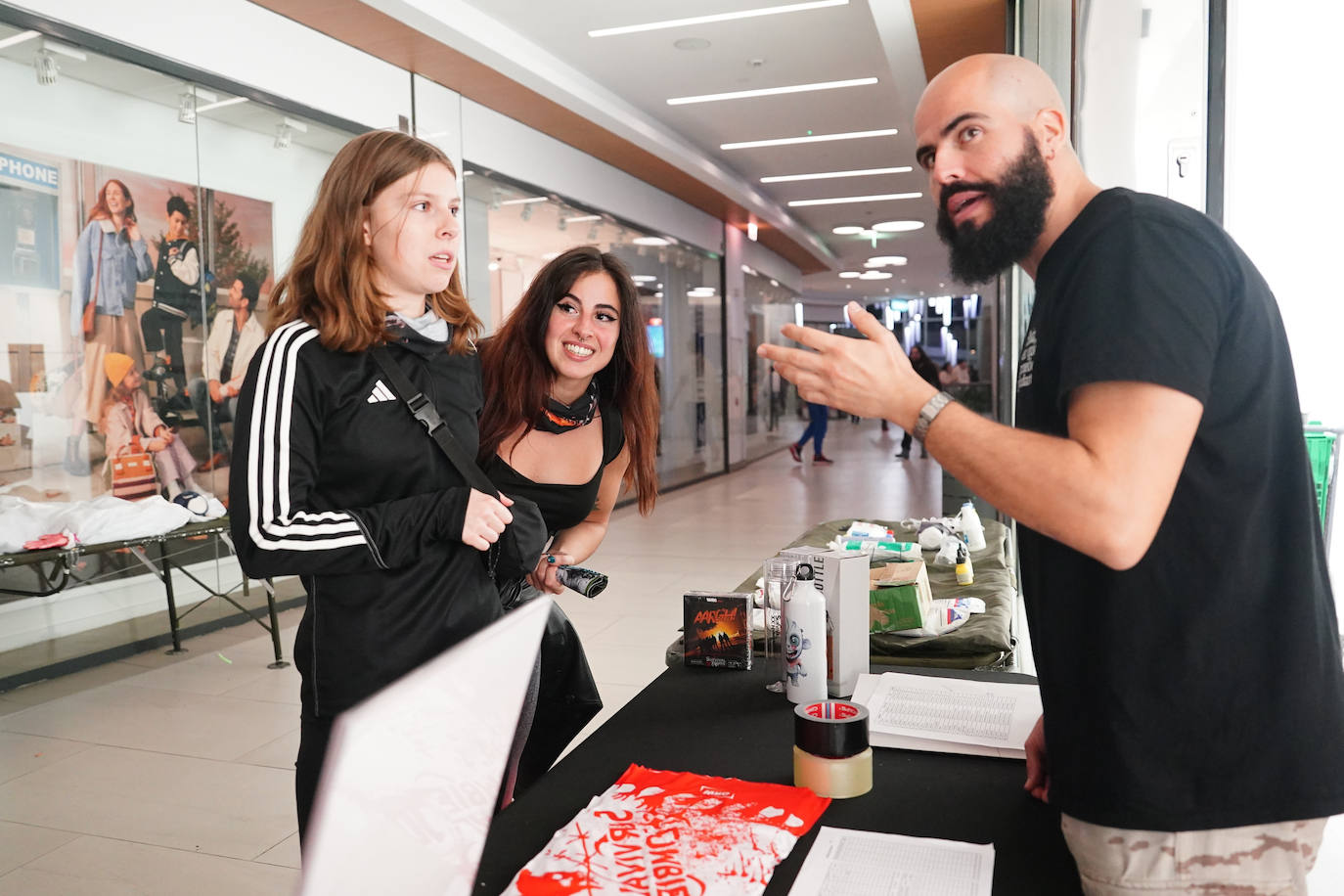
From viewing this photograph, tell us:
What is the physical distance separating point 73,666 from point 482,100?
4703 millimetres

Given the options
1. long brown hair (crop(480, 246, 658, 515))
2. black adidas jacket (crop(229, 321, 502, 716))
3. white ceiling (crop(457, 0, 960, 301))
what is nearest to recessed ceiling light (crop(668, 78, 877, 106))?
white ceiling (crop(457, 0, 960, 301))

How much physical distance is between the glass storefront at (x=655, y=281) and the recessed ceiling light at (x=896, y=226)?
3.05 m

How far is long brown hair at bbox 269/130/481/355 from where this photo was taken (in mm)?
1522

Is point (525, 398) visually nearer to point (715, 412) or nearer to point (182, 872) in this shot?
point (182, 872)

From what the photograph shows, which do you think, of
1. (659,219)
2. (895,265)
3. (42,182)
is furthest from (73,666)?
(895,265)

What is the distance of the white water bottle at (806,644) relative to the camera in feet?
5.16

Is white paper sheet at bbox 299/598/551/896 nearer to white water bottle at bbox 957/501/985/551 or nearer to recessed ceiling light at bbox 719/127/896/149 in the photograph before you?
white water bottle at bbox 957/501/985/551

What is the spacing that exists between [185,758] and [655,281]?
8.48 m

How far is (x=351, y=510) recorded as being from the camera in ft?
4.87

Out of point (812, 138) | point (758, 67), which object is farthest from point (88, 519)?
point (812, 138)

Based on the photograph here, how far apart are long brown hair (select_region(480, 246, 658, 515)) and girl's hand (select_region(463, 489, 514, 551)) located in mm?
574

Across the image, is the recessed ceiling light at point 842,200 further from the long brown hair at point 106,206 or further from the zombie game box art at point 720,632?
the zombie game box art at point 720,632

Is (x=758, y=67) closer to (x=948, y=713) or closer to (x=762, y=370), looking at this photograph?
(x=948, y=713)

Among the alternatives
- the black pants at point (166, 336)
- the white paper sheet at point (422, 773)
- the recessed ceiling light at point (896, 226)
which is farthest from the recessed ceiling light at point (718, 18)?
the recessed ceiling light at point (896, 226)
